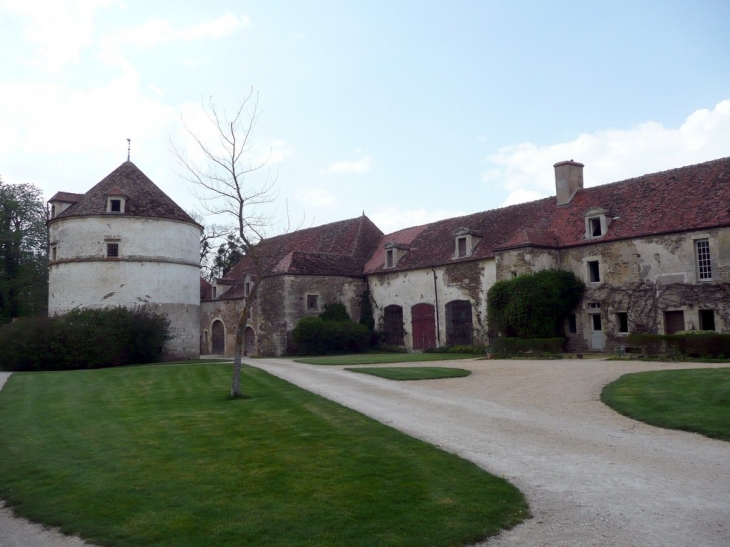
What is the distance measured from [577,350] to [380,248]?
1513cm

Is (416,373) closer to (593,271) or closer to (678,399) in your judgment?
(678,399)

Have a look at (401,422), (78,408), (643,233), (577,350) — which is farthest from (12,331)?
(643,233)

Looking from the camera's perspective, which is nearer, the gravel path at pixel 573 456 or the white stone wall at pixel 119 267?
the gravel path at pixel 573 456

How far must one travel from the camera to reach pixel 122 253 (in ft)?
102

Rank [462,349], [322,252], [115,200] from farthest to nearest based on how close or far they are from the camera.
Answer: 1. [322,252]
2. [115,200]
3. [462,349]

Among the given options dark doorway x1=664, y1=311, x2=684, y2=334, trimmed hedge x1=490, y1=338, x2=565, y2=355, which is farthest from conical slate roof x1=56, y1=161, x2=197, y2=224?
dark doorway x1=664, y1=311, x2=684, y2=334

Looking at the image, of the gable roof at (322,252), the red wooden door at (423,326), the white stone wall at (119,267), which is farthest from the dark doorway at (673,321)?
the white stone wall at (119,267)

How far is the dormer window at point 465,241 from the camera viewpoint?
1264 inches

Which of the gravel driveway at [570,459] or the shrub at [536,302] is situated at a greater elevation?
the shrub at [536,302]

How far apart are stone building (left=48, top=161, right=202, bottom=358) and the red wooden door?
39.6ft

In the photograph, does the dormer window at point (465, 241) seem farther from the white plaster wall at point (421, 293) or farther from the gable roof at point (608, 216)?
the white plaster wall at point (421, 293)

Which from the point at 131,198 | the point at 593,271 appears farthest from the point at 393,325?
the point at 131,198

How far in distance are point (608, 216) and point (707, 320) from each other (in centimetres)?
613

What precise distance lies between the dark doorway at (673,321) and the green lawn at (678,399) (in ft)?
32.3
